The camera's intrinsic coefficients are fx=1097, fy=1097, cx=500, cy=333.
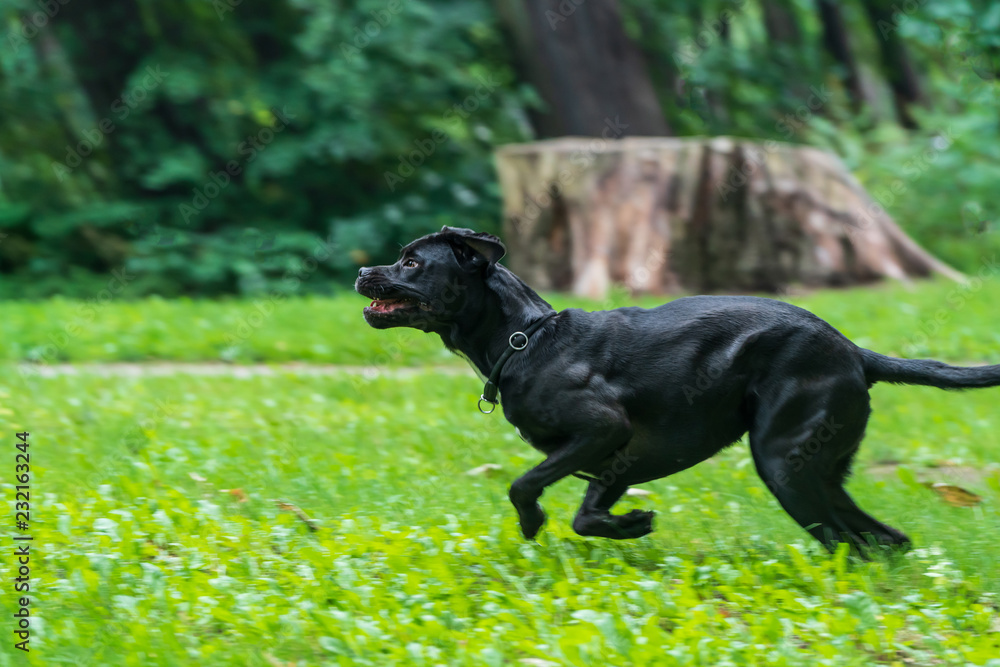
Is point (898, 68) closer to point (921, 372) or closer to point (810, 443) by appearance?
point (921, 372)

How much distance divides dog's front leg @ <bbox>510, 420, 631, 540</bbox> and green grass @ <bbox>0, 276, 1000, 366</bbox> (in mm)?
5828

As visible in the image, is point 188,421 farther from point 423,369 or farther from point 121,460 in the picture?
point 423,369

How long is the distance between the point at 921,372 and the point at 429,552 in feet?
7.43

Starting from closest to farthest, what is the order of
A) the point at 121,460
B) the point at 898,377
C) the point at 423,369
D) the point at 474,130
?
the point at 898,377
the point at 121,460
the point at 423,369
the point at 474,130

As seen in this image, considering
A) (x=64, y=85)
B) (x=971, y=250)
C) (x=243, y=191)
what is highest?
(x=64, y=85)

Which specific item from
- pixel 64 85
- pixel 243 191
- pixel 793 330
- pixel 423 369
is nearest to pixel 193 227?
pixel 243 191

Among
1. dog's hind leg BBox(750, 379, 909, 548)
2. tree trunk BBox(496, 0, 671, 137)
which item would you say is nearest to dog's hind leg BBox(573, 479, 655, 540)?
dog's hind leg BBox(750, 379, 909, 548)

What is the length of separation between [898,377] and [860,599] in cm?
110

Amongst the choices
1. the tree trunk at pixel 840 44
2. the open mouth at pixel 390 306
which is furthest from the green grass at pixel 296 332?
the tree trunk at pixel 840 44

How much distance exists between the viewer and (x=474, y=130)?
16.9 m

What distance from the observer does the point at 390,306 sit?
16.3 ft

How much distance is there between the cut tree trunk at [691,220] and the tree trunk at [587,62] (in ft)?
6.60

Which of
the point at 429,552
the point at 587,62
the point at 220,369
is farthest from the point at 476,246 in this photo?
the point at 587,62

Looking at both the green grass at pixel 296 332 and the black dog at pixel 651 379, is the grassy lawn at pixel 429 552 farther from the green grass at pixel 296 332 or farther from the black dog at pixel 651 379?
the green grass at pixel 296 332
